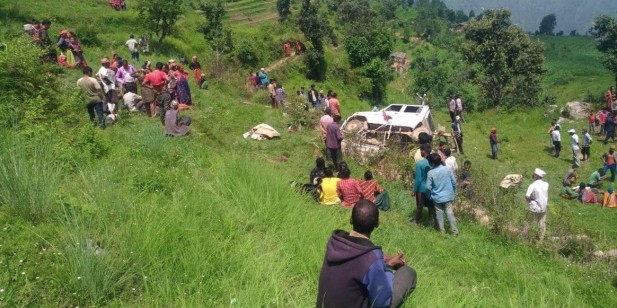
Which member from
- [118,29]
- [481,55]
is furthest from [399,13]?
[118,29]

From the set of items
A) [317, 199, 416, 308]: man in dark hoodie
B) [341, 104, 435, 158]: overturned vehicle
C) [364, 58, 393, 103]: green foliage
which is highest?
[317, 199, 416, 308]: man in dark hoodie

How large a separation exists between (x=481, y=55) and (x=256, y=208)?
27.4 m

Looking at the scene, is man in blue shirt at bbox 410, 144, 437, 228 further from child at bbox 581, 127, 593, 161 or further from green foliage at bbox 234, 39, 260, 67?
green foliage at bbox 234, 39, 260, 67

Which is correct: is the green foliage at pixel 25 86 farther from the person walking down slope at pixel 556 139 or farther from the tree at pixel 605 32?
the tree at pixel 605 32

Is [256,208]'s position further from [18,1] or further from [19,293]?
[18,1]

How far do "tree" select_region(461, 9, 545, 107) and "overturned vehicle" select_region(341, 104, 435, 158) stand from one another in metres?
16.9

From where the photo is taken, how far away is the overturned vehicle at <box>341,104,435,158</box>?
11742mm

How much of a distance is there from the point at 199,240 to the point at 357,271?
5.66ft

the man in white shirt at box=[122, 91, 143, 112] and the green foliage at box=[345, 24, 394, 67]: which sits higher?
the man in white shirt at box=[122, 91, 143, 112]

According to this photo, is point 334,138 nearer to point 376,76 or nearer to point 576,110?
point 576,110

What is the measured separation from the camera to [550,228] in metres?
8.02

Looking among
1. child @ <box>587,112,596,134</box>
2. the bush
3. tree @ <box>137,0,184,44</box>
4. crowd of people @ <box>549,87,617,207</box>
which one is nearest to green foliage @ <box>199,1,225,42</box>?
tree @ <box>137,0,184,44</box>

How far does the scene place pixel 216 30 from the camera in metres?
24.7

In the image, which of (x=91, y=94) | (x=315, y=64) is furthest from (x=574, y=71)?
(x=91, y=94)
